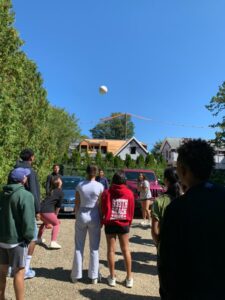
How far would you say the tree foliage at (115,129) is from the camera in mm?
113875

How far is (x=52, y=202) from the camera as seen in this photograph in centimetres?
785

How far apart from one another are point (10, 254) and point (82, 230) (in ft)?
5.68

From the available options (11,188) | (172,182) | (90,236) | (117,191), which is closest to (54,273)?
(90,236)

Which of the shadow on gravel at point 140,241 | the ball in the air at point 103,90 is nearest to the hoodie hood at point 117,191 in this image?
the shadow on gravel at point 140,241

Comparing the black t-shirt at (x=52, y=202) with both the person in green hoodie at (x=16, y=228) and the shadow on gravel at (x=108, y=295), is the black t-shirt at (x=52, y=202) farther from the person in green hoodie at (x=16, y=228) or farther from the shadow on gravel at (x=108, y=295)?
the person in green hoodie at (x=16, y=228)

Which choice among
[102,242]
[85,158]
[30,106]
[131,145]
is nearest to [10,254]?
[102,242]

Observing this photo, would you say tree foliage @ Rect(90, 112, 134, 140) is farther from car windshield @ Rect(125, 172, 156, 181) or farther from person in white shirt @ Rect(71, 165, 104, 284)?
person in white shirt @ Rect(71, 165, 104, 284)

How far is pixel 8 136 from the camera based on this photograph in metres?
7.77

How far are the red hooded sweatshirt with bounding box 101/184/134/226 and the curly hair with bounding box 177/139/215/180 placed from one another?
137 inches

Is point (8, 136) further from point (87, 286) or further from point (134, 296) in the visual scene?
point (134, 296)

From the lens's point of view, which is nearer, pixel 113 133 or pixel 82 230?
pixel 82 230

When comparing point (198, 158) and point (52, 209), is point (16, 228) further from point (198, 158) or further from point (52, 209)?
point (52, 209)

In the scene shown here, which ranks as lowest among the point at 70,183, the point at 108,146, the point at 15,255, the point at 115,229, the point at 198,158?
the point at 15,255

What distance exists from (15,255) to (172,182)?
2.26m
